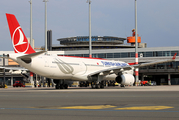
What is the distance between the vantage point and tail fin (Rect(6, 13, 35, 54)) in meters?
27.6

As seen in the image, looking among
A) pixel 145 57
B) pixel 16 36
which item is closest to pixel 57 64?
pixel 16 36

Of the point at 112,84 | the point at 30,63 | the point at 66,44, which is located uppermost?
the point at 66,44

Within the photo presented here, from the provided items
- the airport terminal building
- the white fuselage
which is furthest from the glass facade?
the white fuselage

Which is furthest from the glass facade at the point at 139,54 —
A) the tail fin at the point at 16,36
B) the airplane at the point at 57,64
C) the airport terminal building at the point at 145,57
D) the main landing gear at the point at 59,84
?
the tail fin at the point at 16,36

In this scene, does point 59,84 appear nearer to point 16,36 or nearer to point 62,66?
point 62,66

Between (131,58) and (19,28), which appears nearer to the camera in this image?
(19,28)

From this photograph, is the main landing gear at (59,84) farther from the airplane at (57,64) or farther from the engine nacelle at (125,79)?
the engine nacelle at (125,79)

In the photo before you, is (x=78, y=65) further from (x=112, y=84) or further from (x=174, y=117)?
(x=174, y=117)

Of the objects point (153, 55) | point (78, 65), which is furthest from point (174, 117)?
point (153, 55)

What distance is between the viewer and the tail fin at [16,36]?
90.7 feet

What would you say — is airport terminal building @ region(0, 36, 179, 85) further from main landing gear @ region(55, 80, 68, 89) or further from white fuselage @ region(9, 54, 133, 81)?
main landing gear @ region(55, 80, 68, 89)

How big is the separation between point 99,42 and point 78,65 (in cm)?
6135

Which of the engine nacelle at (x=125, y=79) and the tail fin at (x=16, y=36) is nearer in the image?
the tail fin at (x=16, y=36)

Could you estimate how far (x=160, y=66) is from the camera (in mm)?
67562
